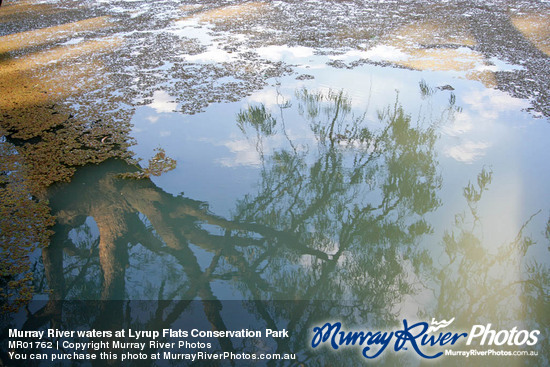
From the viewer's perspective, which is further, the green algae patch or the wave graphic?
the green algae patch

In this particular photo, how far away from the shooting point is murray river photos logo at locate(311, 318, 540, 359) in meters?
2.16

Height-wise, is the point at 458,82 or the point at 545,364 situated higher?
the point at 458,82

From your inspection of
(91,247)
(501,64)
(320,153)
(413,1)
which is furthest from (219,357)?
(413,1)

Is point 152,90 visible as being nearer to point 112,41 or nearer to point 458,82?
point 112,41

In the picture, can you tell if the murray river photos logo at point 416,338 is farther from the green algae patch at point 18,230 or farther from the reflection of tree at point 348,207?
the green algae patch at point 18,230

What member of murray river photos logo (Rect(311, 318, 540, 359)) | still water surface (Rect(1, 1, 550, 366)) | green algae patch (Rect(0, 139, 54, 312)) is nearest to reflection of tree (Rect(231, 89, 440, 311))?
still water surface (Rect(1, 1, 550, 366))

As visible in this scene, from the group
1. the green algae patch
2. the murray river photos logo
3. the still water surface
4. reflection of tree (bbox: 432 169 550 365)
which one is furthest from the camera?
the still water surface

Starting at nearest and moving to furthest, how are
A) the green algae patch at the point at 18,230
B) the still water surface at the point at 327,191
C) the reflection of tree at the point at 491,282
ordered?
the reflection of tree at the point at 491,282
the green algae patch at the point at 18,230
the still water surface at the point at 327,191

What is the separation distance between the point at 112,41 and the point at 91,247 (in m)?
4.72

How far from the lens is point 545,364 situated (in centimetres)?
203

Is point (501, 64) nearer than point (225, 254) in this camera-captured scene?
No

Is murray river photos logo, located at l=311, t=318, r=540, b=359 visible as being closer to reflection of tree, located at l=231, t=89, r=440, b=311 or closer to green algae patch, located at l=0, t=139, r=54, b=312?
reflection of tree, located at l=231, t=89, r=440, b=311

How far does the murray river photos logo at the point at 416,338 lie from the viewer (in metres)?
2.16

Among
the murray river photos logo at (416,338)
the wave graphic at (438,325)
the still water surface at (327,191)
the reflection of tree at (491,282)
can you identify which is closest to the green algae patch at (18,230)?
the still water surface at (327,191)
